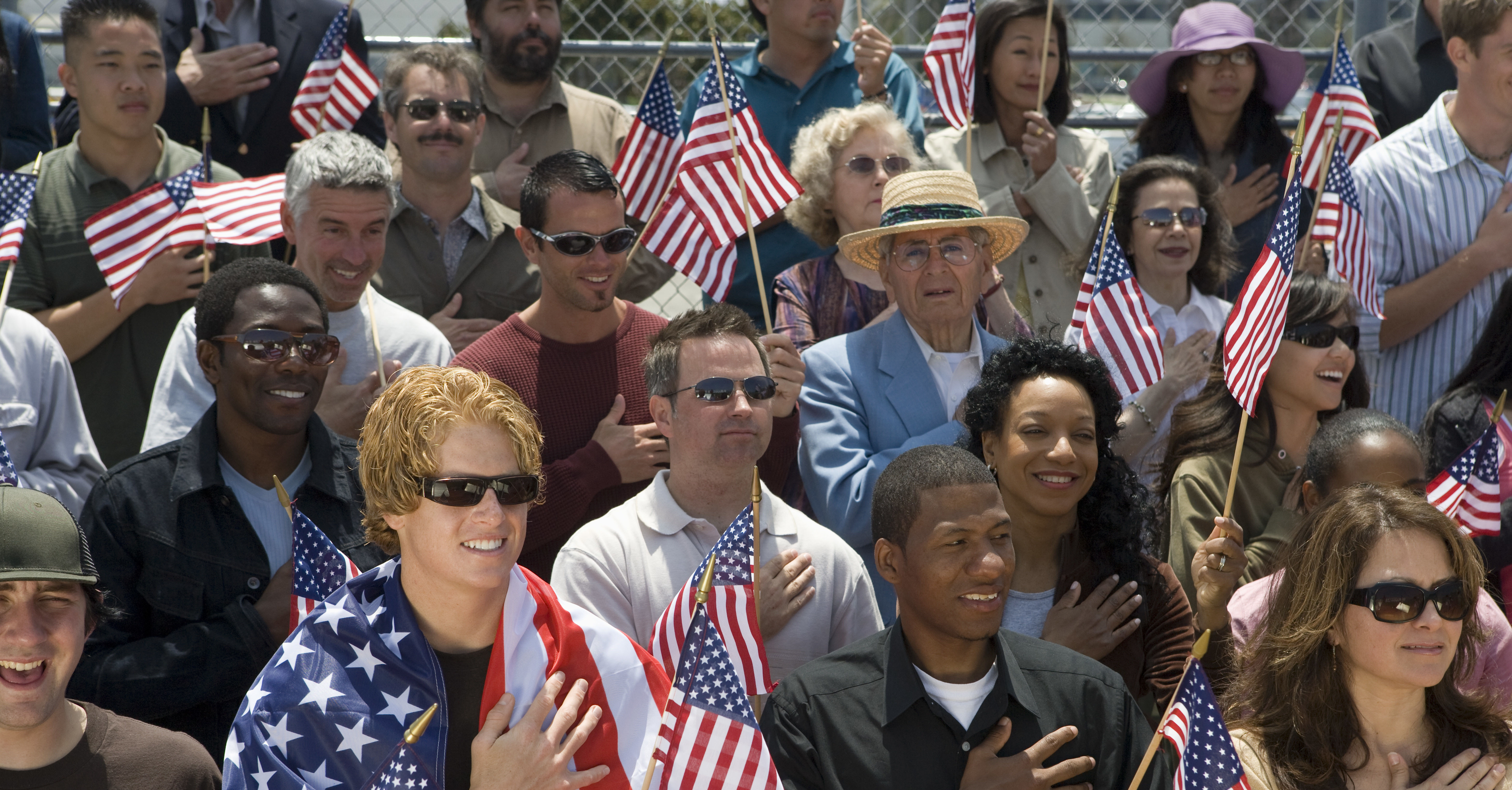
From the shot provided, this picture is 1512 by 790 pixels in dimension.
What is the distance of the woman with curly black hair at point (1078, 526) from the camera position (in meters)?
4.61

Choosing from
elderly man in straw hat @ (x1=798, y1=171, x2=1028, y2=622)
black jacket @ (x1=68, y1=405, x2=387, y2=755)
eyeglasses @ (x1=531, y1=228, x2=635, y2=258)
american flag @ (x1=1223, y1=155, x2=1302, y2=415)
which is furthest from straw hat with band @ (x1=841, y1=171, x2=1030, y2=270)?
black jacket @ (x1=68, y1=405, x2=387, y2=755)

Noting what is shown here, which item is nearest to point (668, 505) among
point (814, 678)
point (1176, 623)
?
point (814, 678)

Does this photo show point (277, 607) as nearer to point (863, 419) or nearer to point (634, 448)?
point (634, 448)

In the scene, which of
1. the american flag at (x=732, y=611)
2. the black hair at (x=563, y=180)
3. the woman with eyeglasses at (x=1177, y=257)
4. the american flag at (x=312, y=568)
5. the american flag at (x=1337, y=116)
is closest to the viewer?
the american flag at (x=732, y=611)

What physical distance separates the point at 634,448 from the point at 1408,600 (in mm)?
2500

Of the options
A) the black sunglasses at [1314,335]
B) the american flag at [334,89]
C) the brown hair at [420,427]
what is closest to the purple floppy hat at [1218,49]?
the black sunglasses at [1314,335]

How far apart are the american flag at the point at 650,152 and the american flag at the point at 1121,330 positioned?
197 centimetres

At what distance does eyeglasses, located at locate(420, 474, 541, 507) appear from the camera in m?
3.56

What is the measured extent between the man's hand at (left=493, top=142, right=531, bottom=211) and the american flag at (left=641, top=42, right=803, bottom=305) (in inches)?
44.9

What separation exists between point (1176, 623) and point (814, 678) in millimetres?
1356

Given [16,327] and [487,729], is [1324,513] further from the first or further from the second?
[16,327]

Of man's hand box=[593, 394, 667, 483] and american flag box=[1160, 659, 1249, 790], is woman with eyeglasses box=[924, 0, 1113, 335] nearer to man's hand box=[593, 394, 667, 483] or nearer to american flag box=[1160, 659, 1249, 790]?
man's hand box=[593, 394, 667, 483]

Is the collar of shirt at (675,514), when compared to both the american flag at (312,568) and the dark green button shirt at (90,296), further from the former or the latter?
the dark green button shirt at (90,296)

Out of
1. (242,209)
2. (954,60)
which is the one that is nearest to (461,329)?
(242,209)
